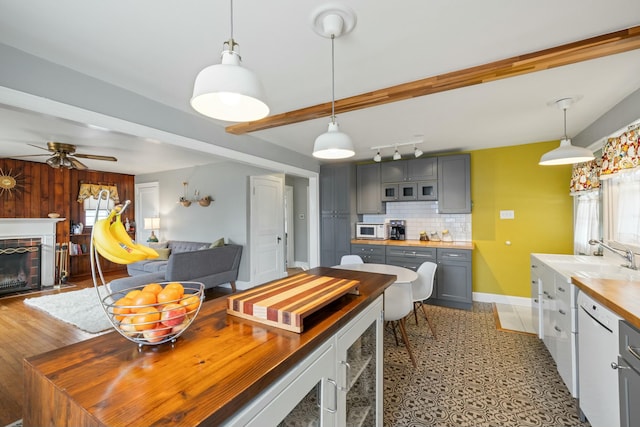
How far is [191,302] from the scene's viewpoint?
2.97ft

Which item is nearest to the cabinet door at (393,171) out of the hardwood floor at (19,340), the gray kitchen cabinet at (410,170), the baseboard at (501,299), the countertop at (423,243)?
the gray kitchen cabinet at (410,170)

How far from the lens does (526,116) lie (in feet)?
9.90

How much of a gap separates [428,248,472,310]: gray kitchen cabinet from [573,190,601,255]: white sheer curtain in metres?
1.23

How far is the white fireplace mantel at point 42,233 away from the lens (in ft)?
16.6

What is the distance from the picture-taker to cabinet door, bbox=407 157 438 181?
4402 mm

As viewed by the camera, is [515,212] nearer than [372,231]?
Yes

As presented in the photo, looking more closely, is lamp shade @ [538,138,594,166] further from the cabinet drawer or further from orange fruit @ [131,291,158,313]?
orange fruit @ [131,291,158,313]

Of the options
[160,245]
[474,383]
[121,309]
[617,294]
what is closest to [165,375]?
[121,309]

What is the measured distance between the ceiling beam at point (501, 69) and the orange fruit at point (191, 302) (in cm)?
212

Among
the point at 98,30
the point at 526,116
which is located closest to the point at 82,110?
the point at 98,30

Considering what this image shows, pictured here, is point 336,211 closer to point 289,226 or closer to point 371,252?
point 371,252

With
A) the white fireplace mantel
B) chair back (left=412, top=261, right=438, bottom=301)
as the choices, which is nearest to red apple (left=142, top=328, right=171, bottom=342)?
chair back (left=412, top=261, right=438, bottom=301)

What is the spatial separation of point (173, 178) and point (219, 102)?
18.5 feet

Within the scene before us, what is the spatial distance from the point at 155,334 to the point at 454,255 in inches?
157
